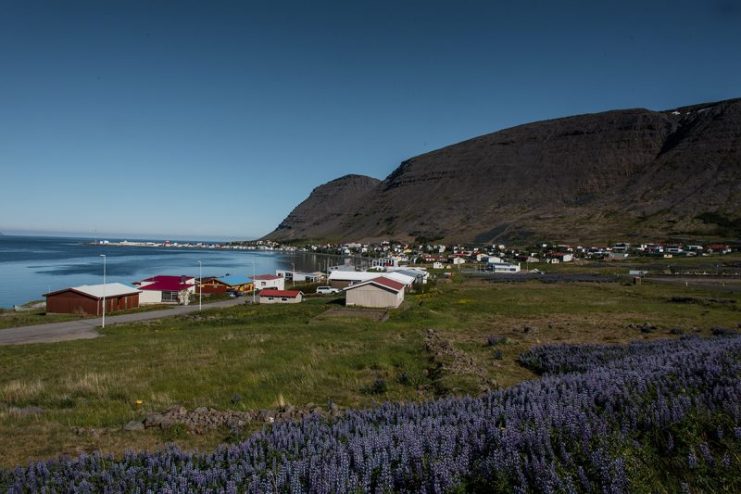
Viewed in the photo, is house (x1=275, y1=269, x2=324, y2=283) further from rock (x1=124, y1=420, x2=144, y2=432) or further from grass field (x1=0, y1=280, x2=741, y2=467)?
rock (x1=124, y1=420, x2=144, y2=432)

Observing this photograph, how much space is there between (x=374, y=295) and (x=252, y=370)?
99.9 ft

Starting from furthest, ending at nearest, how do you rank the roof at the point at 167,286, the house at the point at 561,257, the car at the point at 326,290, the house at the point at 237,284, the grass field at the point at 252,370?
the house at the point at 561,257
the house at the point at 237,284
the car at the point at 326,290
the roof at the point at 167,286
the grass field at the point at 252,370

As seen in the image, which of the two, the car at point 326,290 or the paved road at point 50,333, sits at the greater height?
the paved road at point 50,333

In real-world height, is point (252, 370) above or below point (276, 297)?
above

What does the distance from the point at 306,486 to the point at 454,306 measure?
3890 centimetres

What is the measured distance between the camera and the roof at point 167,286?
2454 inches

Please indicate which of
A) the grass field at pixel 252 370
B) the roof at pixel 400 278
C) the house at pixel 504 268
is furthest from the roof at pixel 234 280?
the house at pixel 504 268

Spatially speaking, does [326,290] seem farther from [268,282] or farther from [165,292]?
A: [165,292]

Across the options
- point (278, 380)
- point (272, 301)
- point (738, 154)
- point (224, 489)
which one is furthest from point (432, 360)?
point (738, 154)

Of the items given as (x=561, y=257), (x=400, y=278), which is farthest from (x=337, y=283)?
(x=561, y=257)

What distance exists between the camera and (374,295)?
44.9 meters

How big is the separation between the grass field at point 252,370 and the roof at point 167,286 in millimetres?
31005

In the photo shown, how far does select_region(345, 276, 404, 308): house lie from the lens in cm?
4475

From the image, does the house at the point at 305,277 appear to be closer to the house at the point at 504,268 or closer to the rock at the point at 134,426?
the house at the point at 504,268
